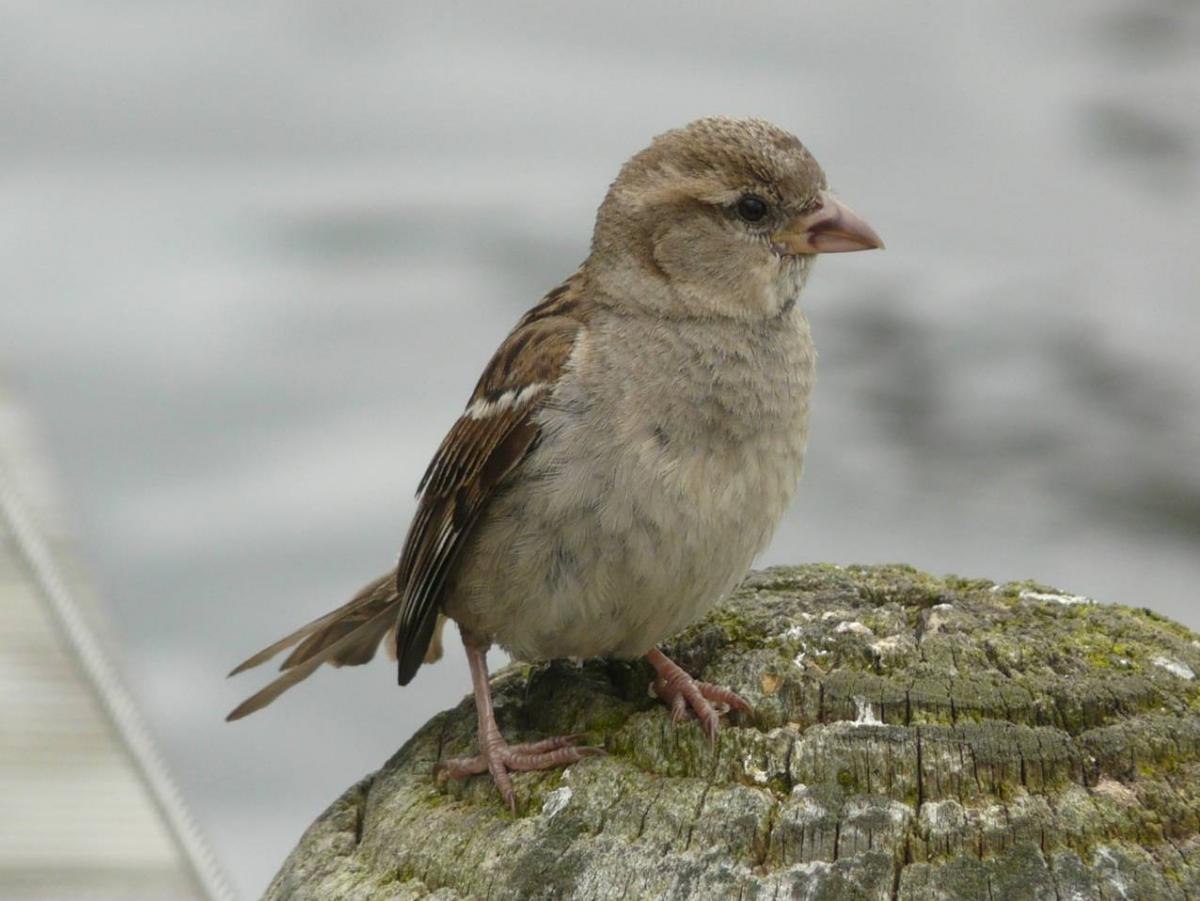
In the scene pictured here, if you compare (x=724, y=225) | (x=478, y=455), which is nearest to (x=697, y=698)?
(x=478, y=455)

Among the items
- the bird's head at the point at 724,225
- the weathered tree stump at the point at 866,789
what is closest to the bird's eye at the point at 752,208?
the bird's head at the point at 724,225

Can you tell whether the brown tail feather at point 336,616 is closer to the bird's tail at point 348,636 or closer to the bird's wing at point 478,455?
the bird's tail at point 348,636

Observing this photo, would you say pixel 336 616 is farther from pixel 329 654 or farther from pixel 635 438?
pixel 635 438

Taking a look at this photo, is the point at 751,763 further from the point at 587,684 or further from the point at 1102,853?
the point at 587,684

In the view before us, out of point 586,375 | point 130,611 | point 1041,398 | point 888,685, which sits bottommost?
point 130,611

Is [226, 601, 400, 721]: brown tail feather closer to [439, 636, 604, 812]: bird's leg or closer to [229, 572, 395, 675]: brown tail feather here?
[229, 572, 395, 675]: brown tail feather

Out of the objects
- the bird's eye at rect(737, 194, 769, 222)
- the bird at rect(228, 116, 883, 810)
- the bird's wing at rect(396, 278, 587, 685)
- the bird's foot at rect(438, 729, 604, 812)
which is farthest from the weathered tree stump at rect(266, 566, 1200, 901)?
the bird's eye at rect(737, 194, 769, 222)

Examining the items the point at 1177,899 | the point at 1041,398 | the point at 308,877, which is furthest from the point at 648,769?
the point at 1041,398
